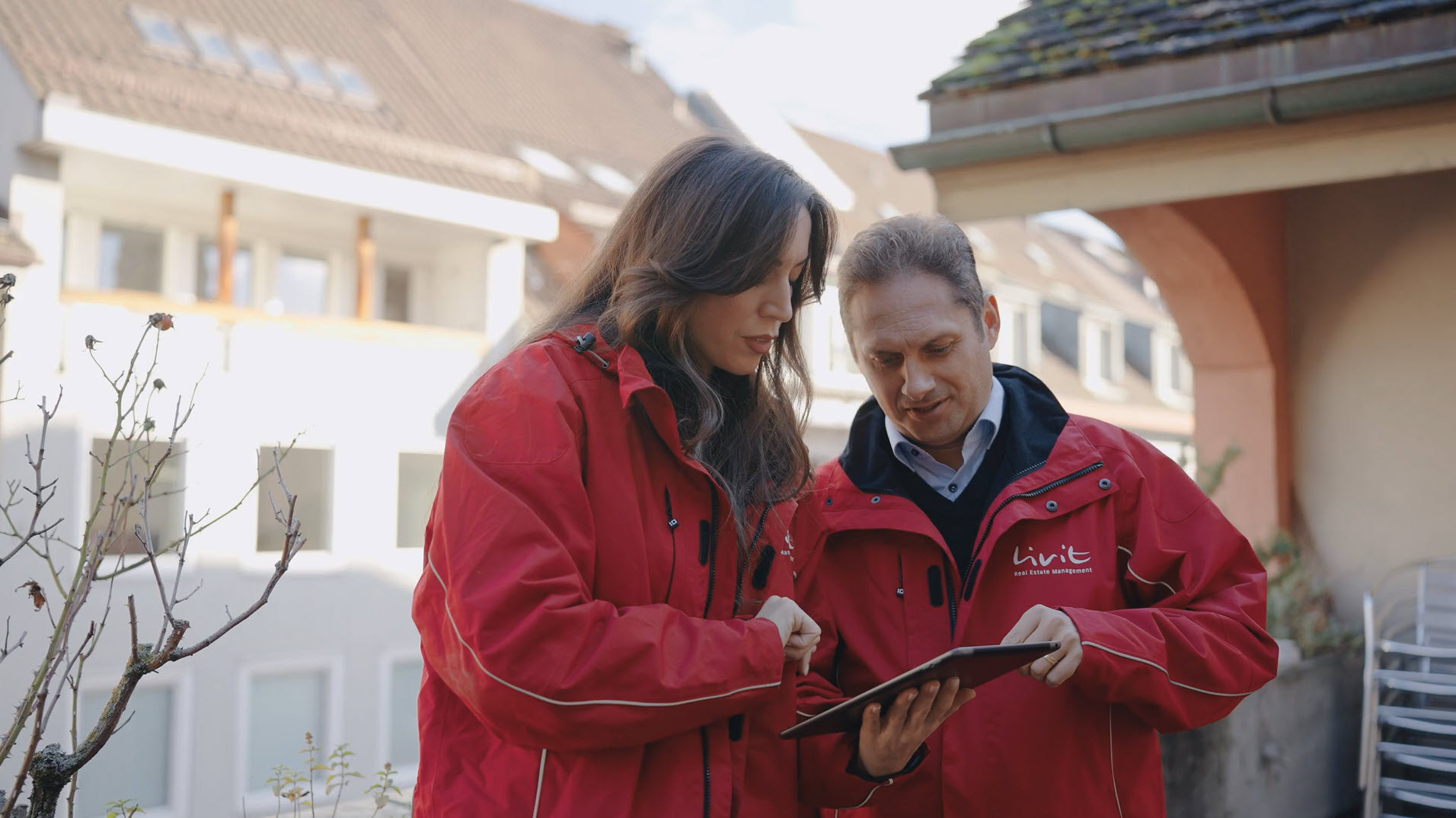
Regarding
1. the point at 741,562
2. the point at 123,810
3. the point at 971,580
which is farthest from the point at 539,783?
A: the point at 123,810

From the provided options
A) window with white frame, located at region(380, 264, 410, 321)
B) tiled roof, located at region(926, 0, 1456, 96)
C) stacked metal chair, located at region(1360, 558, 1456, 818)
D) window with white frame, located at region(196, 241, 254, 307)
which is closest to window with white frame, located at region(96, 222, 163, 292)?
window with white frame, located at region(196, 241, 254, 307)

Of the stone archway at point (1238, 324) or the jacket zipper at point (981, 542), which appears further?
the stone archway at point (1238, 324)

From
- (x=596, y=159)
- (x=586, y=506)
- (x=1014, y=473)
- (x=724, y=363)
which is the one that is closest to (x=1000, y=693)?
(x=1014, y=473)

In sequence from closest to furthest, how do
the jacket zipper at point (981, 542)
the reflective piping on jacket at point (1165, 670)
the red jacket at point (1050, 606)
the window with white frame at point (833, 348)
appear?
1. the reflective piping on jacket at point (1165, 670)
2. the red jacket at point (1050, 606)
3. the jacket zipper at point (981, 542)
4. the window with white frame at point (833, 348)

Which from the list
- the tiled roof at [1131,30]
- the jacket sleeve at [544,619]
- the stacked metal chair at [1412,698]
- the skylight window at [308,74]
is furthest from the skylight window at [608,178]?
the jacket sleeve at [544,619]

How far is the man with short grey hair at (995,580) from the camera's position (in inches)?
83.3

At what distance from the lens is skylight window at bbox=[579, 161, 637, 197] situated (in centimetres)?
1819

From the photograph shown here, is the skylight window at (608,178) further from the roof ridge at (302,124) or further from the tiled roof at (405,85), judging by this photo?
the roof ridge at (302,124)

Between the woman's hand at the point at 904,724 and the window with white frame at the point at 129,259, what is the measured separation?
1304cm

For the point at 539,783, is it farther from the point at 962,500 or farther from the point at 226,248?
the point at 226,248

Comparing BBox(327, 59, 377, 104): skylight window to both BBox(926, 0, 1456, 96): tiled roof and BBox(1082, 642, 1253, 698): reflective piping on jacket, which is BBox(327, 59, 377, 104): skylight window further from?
BBox(1082, 642, 1253, 698): reflective piping on jacket

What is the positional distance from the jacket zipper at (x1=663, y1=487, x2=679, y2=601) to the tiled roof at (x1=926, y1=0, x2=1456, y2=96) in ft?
12.4

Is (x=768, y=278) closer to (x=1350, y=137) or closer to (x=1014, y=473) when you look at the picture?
(x=1014, y=473)

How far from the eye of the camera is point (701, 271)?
191 cm
